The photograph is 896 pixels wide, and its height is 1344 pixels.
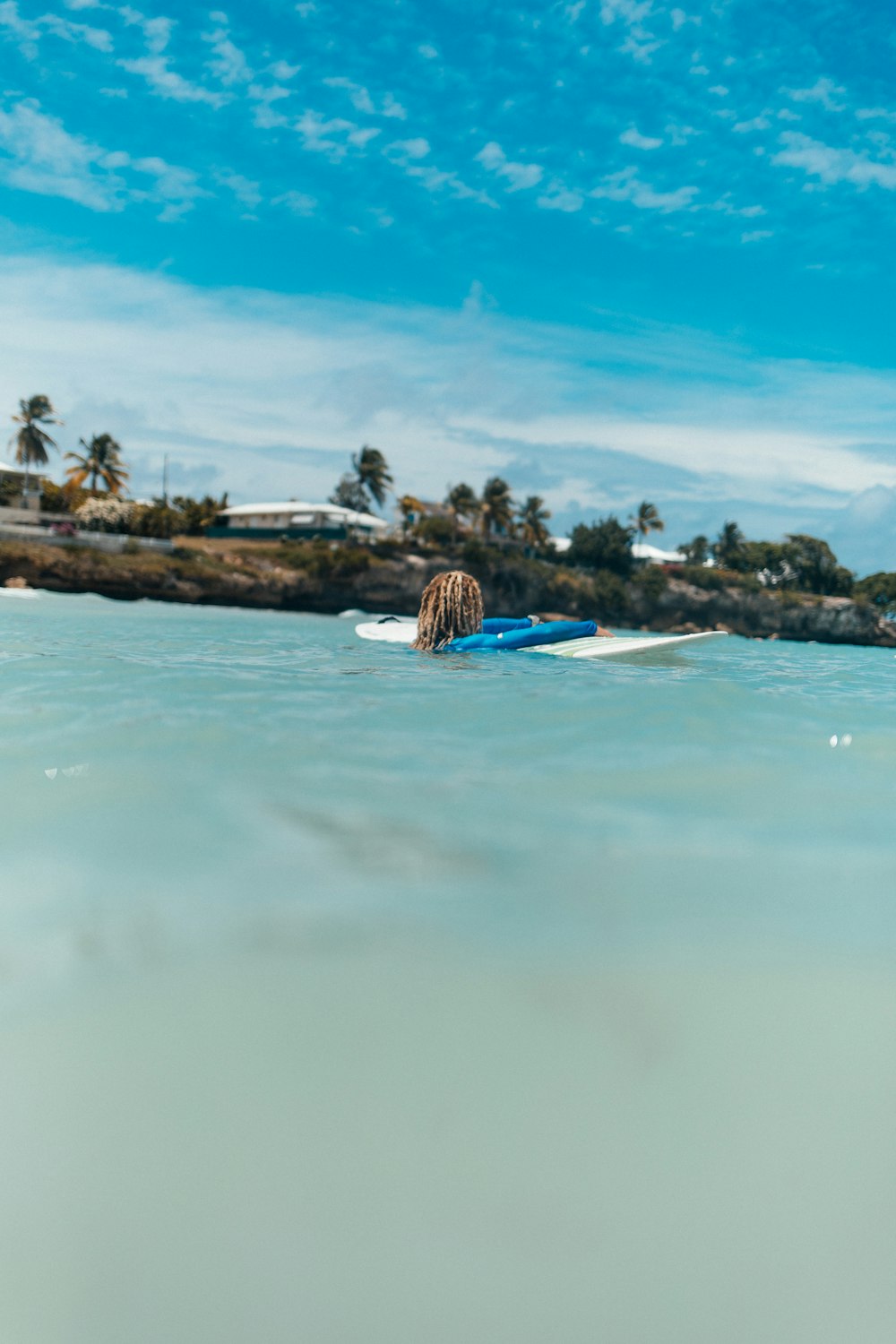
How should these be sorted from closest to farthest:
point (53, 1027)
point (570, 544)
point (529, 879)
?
point (53, 1027)
point (529, 879)
point (570, 544)

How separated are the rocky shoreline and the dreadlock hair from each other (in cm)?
4955

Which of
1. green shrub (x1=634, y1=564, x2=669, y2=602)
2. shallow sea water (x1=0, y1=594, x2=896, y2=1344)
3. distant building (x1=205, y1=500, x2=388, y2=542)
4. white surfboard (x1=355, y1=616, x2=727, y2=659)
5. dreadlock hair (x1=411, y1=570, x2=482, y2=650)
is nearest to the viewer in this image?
shallow sea water (x1=0, y1=594, x2=896, y2=1344)

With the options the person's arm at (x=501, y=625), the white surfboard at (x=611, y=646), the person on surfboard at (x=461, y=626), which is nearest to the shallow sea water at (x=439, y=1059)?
the white surfboard at (x=611, y=646)

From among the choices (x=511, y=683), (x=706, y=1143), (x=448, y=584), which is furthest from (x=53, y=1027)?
(x=448, y=584)

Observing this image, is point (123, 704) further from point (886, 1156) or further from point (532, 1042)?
point (886, 1156)

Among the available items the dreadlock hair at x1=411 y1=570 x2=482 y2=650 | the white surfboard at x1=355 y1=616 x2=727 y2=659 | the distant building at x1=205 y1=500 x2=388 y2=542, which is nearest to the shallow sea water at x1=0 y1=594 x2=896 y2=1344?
the white surfboard at x1=355 y1=616 x2=727 y2=659

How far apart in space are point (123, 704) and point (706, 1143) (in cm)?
583

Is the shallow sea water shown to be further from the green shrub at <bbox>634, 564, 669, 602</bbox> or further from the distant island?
the green shrub at <bbox>634, 564, 669, 602</bbox>

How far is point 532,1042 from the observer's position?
259 centimetres

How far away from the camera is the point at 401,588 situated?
77.0m

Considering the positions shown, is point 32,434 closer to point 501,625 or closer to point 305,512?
point 305,512

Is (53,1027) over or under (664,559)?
under

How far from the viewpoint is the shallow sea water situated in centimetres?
188

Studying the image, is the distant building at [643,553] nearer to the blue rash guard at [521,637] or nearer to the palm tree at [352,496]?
the palm tree at [352,496]
